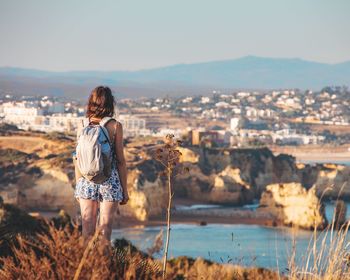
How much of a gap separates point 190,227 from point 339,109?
12788 centimetres

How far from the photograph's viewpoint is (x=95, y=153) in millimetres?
7504

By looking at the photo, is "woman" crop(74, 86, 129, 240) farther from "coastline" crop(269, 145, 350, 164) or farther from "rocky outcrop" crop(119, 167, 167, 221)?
"coastline" crop(269, 145, 350, 164)

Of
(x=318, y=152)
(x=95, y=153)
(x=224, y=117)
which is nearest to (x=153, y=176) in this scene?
(x=95, y=153)

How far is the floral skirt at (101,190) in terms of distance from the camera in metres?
7.65

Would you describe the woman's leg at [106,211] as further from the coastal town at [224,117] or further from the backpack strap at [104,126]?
the coastal town at [224,117]

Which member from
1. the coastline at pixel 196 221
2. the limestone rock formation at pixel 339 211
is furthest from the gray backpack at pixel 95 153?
the coastline at pixel 196 221

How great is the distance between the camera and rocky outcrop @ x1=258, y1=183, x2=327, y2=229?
56688 millimetres

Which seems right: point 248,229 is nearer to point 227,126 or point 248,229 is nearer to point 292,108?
point 227,126

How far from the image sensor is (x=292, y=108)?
607 ft

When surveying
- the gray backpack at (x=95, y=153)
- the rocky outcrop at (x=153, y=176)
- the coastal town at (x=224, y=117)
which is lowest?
the coastal town at (x=224, y=117)

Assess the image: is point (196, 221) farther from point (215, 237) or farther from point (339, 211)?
point (339, 211)

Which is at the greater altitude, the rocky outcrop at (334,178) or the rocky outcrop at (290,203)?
the rocky outcrop at (290,203)

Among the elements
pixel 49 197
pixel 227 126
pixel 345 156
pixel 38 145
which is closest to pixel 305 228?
pixel 49 197

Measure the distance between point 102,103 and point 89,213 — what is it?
72 cm
